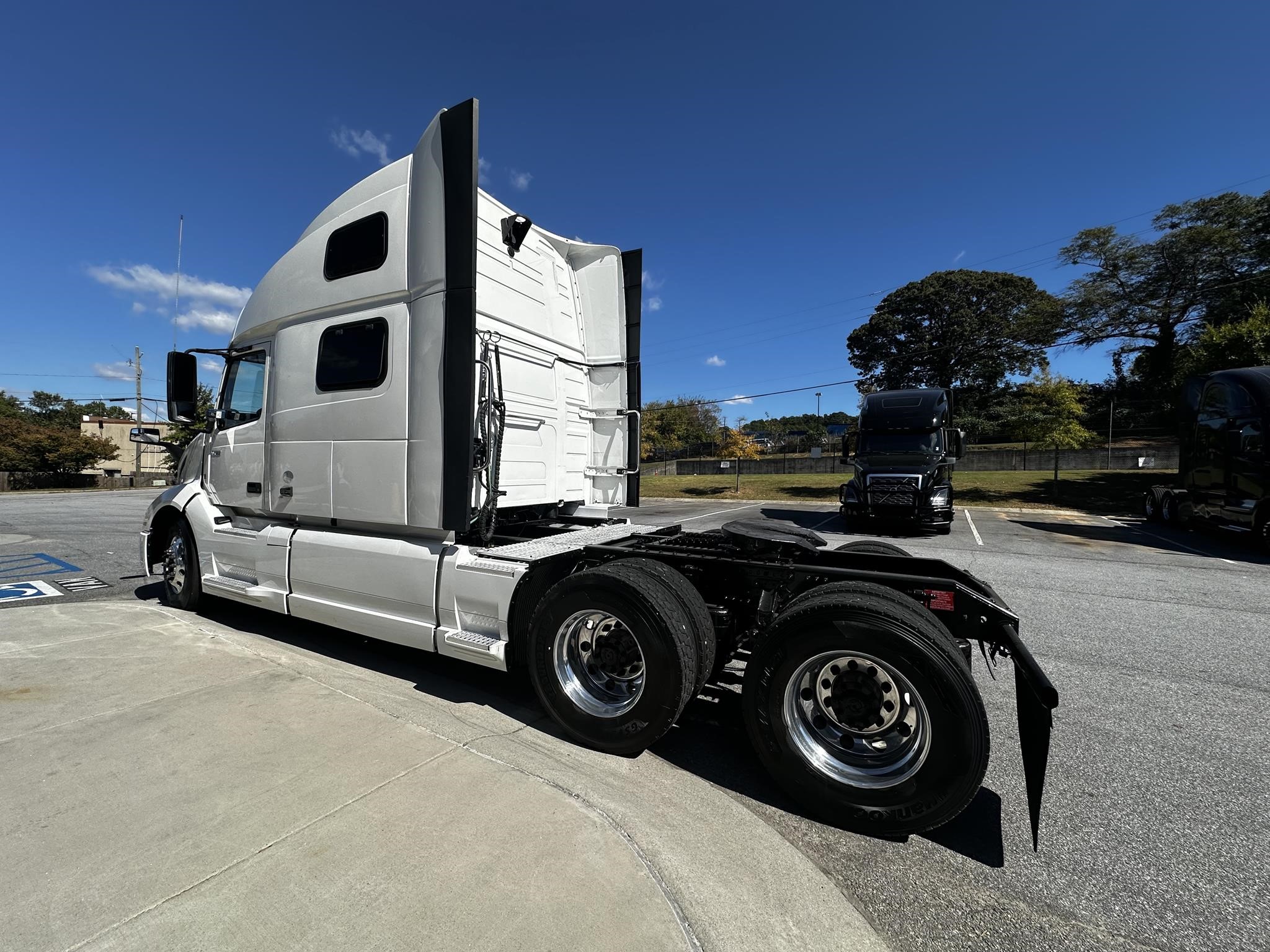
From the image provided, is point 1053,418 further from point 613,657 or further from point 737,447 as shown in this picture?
point 613,657

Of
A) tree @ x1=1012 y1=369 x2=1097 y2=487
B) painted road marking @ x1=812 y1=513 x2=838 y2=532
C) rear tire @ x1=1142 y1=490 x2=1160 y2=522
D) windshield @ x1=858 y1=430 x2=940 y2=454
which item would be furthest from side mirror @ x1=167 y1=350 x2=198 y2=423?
tree @ x1=1012 y1=369 x2=1097 y2=487

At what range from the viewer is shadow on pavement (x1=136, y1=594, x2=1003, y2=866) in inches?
98.7

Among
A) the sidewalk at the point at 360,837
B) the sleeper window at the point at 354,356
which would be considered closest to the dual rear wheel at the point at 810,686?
the sidewalk at the point at 360,837

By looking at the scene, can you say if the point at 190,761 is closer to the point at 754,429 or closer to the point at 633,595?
the point at 633,595

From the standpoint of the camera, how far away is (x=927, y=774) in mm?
2281

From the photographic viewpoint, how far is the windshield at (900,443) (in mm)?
13172

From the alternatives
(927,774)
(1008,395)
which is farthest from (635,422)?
(1008,395)

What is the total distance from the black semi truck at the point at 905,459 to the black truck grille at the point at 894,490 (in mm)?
13

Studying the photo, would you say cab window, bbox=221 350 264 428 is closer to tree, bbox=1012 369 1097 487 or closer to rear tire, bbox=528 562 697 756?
rear tire, bbox=528 562 697 756

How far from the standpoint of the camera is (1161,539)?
39.0ft

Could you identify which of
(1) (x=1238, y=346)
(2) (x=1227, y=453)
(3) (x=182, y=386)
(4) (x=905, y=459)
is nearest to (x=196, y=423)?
(3) (x=182, y=386)

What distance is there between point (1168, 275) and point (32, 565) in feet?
153

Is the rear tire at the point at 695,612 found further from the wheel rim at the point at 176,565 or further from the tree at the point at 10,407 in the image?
the tree at the point at 10,407

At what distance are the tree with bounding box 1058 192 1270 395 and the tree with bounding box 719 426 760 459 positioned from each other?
20.0 metres
